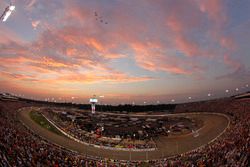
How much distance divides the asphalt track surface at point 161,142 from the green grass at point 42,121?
4.08 ft

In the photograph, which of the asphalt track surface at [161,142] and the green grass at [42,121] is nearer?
the asphalt track surface at [161,142]

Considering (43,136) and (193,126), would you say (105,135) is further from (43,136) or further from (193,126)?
(193,126)

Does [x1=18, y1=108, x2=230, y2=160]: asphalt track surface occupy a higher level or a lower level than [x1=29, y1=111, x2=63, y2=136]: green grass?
lower

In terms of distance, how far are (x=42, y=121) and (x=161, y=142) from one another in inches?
1123

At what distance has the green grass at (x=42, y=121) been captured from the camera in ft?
165

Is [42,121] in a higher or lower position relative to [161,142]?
higher

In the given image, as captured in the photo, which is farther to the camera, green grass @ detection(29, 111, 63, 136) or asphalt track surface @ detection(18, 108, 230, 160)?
green grass @ detection(29, 111, 63, 136)

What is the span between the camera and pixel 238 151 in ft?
72.8

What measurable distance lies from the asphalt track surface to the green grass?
1243mm

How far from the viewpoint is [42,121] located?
5384cm

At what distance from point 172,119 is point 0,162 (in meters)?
59.4

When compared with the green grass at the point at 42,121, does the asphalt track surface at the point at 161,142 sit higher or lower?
lower

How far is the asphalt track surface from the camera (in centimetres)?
4028

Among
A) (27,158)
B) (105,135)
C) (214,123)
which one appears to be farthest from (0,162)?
(214,123)
